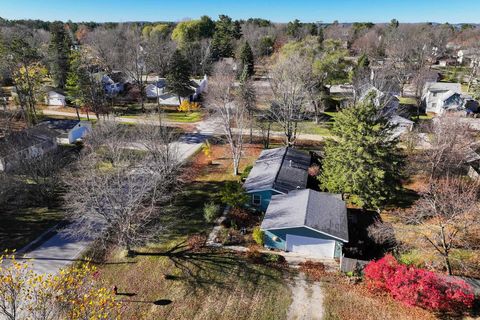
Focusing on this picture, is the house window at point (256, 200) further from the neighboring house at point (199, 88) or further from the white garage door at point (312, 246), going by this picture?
the neighboring house at point (199, 88)

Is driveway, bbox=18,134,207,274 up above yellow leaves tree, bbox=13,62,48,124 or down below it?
below

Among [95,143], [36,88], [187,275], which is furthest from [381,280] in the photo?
[36,88]

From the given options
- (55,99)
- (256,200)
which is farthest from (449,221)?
(55,99)

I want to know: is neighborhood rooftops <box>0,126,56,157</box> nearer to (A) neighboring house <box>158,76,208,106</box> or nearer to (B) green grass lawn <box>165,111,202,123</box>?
(B) green grass lawn <box>165,111,202,123</box>

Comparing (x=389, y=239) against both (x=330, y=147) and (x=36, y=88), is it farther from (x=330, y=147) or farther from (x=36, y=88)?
(x=36, y=88)

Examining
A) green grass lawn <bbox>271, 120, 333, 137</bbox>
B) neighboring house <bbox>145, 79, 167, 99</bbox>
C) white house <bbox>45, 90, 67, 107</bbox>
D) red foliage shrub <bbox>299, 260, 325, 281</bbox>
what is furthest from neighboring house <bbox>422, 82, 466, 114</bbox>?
white house <bbox>45, 90, 67, 107</bbox>

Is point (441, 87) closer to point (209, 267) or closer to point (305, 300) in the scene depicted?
point (305, 300)

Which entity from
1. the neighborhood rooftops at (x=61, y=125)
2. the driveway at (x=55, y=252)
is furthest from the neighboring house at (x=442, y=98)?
the neighborhood rooftops at (x=61, y=125)
